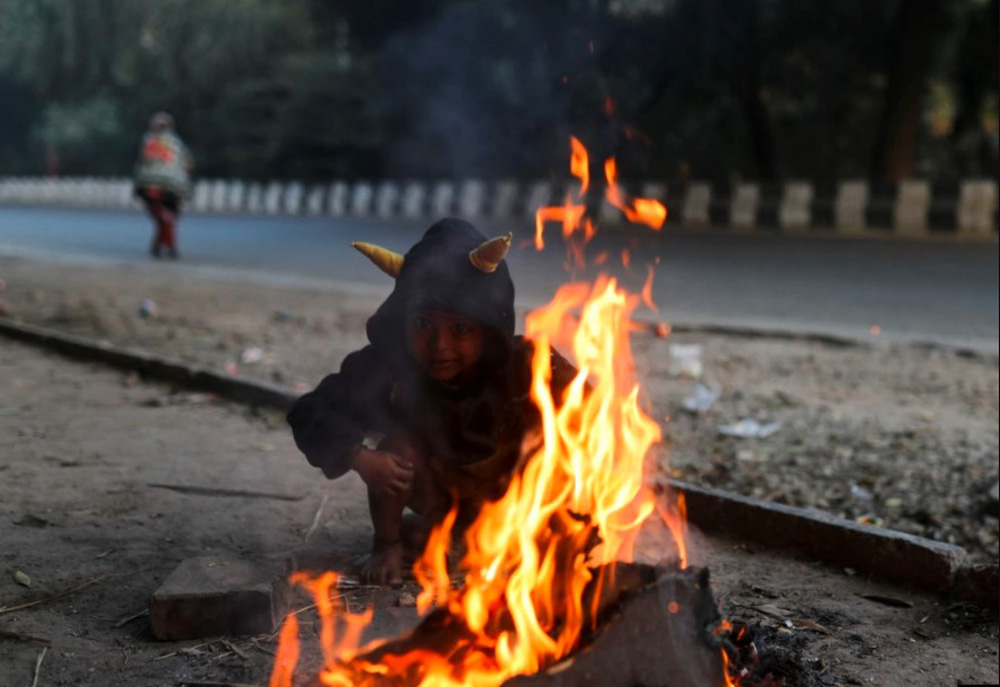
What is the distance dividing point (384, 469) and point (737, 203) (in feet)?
53.8

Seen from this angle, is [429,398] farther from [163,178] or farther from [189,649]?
[163,178]

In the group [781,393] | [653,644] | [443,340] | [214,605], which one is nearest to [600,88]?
[781,393]

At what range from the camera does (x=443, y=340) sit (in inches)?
116

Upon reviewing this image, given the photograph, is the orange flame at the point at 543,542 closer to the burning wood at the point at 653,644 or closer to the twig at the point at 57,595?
the burning wood at the point at 653,644

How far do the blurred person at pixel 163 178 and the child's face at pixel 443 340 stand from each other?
12.8 metres

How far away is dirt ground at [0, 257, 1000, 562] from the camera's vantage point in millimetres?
4559

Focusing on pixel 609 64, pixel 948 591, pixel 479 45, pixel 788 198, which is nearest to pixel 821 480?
pixel 948 591

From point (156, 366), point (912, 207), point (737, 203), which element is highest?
point (912, 207)

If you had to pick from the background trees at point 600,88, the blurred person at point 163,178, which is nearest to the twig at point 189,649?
the background trees at point 600,88

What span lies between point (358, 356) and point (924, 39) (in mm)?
17005

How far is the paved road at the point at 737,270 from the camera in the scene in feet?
28.6

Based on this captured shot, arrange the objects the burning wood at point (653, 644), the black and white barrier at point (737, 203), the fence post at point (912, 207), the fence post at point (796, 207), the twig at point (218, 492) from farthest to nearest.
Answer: the fence post at point (796, 207), the fence post at point (912, 207), the black and white barrier at point (737, 203), the twig at point (218, 492), the burning wood at point (653, 644)

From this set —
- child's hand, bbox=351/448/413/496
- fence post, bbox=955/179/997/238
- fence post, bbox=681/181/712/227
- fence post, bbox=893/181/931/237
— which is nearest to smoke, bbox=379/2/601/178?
fence post, bbox=681/181/712/227

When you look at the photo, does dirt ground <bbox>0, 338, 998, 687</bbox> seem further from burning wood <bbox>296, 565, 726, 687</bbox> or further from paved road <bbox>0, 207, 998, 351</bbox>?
paved road <bbox>0, 207, 998, 351</bbox>
